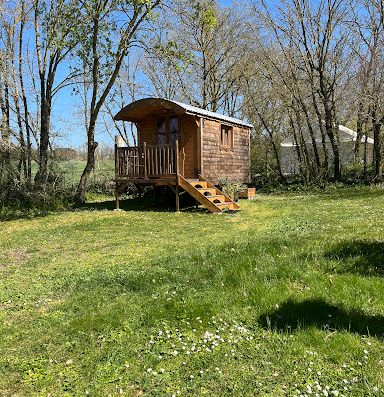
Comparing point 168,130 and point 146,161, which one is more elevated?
point 168,130

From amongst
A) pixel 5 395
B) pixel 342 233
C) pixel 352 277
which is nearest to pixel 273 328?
pixel 352 277

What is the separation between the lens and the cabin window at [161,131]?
543 inches

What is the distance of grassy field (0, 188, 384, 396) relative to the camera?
2744 mm

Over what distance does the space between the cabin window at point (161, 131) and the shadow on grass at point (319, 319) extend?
35.2 feet

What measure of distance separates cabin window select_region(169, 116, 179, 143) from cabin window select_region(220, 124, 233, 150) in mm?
1979

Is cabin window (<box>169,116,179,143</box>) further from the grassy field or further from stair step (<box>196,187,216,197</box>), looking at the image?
the grassy field

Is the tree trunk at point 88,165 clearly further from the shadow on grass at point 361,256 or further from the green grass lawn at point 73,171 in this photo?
the shadow on grass at point 361,256

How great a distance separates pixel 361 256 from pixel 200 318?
2.73m

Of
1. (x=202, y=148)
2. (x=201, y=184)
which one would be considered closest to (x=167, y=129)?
(x=202, y=148)

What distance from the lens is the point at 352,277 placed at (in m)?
4.38

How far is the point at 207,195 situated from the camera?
40.4 ft

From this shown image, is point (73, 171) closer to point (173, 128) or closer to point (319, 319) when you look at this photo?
point (173, 128)

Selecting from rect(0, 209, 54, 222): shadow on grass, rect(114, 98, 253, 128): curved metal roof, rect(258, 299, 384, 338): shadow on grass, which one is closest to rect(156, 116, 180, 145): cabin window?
rect(114, 98, 253, 128): curved metal roof

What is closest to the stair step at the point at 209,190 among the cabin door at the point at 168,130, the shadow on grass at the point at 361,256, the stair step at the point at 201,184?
the stair step at the point at 201,184
